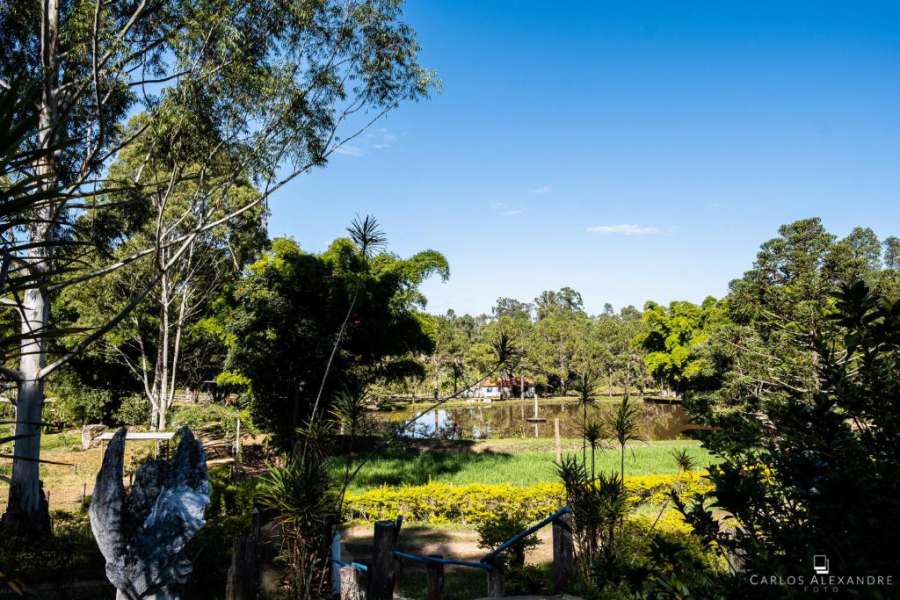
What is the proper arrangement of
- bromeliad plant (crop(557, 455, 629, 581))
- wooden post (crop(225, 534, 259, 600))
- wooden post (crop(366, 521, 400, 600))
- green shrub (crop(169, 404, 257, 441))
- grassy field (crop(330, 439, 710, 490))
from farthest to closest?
green shrub (crop(169, 404, 257, 441)) → grassy field (crop(330, 439, 710, 490)) → bromeliad plant (crop(557, 455, 629, 581)) → wooden post (crop(225, 534, 259, 600)) → wooden post (crop(366, 521, 400, 600))

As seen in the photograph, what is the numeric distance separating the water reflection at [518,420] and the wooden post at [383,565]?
65.8 ft

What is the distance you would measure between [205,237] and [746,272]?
24.7 m

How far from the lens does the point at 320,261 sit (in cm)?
1803

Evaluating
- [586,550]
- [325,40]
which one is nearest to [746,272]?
[325,40]

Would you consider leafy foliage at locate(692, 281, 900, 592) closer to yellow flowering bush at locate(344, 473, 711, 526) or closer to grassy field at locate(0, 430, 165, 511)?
yellow flowering bush at locate(344, 473, 711, 526)

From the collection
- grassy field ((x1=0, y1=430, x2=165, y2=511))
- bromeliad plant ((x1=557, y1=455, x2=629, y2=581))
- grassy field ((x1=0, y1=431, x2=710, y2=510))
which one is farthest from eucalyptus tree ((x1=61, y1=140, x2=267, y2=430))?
bromeliad plant ((x1=557, y1=455, x2=629, y2=581))

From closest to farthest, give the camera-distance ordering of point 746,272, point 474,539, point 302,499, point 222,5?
1. point 302,499
2. point 474,539
3. point 222,5
4. point 746,272

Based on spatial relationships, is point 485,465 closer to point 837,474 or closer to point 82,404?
point 837,474

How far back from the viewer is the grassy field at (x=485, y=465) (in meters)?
14.1

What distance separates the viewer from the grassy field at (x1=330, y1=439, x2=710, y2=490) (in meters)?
14.1

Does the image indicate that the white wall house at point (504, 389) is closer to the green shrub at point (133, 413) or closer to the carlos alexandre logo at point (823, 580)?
the green shrub at point (133, 413)

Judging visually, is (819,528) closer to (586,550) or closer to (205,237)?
(586,550)

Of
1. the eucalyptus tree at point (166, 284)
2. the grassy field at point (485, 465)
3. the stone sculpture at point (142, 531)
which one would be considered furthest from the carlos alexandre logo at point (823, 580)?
the eucalyptus tree at point (166, 284)

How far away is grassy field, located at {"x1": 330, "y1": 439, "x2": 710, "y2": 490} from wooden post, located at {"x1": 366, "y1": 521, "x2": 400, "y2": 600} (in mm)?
9279
